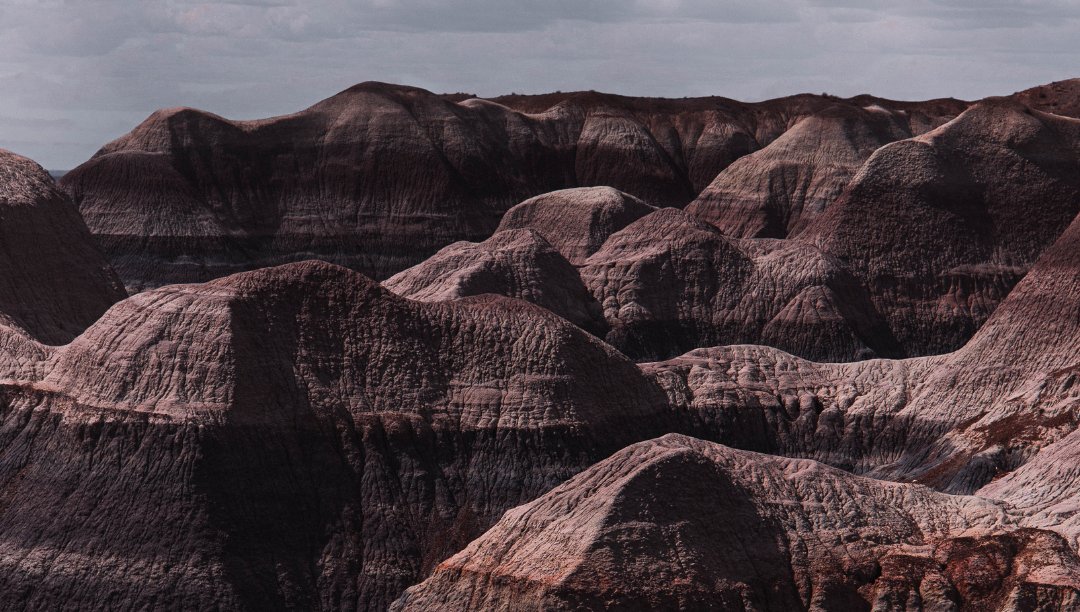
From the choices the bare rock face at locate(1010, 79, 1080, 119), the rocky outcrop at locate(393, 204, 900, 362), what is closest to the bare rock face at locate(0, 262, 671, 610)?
the rocky outcrop at locate(393, 204, 900, 362)

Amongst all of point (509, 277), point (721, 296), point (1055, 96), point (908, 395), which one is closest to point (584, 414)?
point (908, 395)

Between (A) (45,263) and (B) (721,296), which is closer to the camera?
(A) (45,263)

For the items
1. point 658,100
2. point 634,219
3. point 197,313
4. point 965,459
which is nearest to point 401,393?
point 197,313

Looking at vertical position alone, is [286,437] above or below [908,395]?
below

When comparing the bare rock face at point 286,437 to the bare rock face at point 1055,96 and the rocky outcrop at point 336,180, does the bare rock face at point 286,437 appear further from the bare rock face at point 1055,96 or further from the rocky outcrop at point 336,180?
the bare rock face at point 1055,96

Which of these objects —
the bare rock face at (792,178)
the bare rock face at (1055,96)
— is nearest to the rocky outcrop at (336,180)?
the bare rock face at (792,178)

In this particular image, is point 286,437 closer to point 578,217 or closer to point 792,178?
point 578,217

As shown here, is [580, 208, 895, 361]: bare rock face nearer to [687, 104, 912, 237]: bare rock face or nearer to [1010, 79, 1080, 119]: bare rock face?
[687, 104, 912, 237]: bare rock face

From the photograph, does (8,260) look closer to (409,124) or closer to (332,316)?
(332,316)
